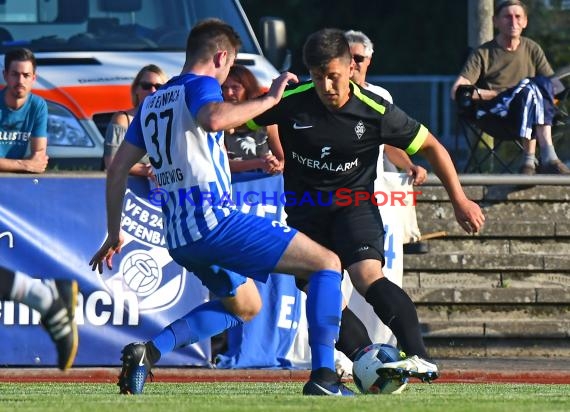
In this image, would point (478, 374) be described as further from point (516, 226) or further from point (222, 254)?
point (222, 254)

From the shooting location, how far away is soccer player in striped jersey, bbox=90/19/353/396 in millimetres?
8398

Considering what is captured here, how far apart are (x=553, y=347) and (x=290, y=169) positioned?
4366 mm

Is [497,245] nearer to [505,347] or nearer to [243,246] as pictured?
[505,347]

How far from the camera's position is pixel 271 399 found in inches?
319

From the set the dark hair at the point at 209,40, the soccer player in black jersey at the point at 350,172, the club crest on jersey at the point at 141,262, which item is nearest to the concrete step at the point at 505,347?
the club crest on jersey at the point at 141,262

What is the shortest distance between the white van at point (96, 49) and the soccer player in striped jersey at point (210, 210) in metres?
4.27

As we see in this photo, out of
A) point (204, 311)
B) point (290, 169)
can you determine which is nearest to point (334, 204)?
point (290, 169)

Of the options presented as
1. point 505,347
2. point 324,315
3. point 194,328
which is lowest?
point 505,347

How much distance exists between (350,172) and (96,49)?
4875 mm

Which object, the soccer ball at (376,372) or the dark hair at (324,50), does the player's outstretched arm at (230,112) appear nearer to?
the dark hair at (324,50)

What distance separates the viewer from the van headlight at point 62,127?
12953mm

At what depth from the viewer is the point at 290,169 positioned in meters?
9.27

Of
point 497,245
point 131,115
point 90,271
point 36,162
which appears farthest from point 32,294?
point 497,245

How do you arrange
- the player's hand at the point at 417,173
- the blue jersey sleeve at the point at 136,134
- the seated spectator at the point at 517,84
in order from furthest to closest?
the seated spectator at the point at 517,84
the player's hand at the point at 417,173
the blue jersey sleeve at the point at 136,134
